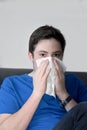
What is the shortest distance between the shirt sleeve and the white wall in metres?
0.67

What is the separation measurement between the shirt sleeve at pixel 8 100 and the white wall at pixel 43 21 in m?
0.67

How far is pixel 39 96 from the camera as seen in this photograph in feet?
4.50

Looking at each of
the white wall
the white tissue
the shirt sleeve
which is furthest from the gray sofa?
the white tissue

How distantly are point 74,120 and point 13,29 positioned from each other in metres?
1.12

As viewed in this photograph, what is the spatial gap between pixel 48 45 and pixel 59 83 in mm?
201

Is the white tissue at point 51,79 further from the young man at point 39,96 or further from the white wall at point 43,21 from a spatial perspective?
the white wall at point 43,21

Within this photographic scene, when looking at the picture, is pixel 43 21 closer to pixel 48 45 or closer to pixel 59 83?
pixel 48 45

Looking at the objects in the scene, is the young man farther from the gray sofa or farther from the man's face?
the gray sofa

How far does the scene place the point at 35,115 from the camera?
4.88 ft

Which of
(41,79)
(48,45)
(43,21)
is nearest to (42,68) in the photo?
(41,79)

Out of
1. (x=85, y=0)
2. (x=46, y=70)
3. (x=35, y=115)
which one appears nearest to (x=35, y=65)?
(x=46, y=70)

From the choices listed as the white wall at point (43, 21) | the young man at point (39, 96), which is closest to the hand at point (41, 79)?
the young man at point (39, 96)

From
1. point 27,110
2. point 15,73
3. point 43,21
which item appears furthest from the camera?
point 43,21

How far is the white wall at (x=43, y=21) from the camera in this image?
6.92ft
